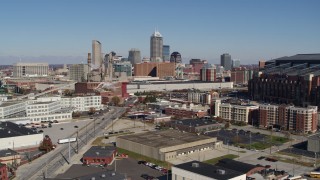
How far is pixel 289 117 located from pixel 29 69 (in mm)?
58788

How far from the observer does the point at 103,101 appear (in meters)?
37.5

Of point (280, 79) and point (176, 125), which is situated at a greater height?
point (280, 79)

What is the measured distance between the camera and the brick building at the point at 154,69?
71.3 m

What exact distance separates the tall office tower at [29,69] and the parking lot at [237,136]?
5406 centimetres

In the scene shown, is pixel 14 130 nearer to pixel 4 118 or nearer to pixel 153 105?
pixel 4 118

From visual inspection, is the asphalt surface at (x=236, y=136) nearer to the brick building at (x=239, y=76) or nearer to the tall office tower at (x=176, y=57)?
the brick building at (x=239, y=76)

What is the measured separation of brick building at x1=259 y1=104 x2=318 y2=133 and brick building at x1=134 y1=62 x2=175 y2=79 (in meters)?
46.4

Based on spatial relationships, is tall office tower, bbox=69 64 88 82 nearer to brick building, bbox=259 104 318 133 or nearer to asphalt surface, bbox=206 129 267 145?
brick building, bbox=259 104 318 133

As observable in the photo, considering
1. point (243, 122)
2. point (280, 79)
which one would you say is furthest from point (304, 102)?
point (243, 122)

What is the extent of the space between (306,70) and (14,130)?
85.2 ft

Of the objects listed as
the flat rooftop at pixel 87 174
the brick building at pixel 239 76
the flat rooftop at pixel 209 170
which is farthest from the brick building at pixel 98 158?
the brick building at pixel 239 76

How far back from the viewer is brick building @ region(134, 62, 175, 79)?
71312 millimetres

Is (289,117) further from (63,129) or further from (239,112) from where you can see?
(63,129)

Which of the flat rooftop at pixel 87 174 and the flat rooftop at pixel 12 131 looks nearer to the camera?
the flat rooftop at pixel 87 174
